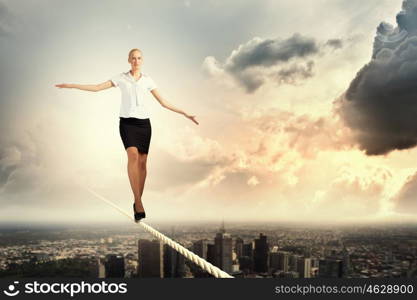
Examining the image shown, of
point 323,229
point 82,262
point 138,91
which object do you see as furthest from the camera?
point 323,229

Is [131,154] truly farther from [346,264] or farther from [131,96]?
[346,264]

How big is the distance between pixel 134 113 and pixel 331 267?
9752 mm

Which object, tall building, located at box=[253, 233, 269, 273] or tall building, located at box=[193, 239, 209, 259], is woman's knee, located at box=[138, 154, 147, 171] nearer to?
tall building, located at box=[193, 239, 209, 259]

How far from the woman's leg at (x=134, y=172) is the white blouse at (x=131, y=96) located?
407mm

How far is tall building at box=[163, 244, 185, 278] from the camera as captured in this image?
32.7ft

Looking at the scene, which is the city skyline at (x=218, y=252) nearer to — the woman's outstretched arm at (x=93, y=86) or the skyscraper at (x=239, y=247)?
the skyscraper at (x=239, y=247)

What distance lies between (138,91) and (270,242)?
1034 centimetres

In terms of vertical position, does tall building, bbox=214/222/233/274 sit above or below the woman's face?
below

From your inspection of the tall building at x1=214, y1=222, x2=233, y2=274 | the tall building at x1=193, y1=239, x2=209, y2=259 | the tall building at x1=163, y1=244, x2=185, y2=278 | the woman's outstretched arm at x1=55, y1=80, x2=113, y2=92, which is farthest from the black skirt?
the tall building at x1=193, y1=239, x2=209, y2=259

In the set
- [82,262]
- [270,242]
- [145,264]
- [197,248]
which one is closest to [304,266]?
[270,242]

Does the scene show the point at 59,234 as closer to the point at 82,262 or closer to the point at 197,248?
the point at 82,262

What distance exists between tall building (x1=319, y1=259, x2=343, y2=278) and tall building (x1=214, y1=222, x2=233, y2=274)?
2.52 metres

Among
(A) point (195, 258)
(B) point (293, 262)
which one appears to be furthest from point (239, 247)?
(A) point (195, 258)

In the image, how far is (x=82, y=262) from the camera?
1016 centimetres
